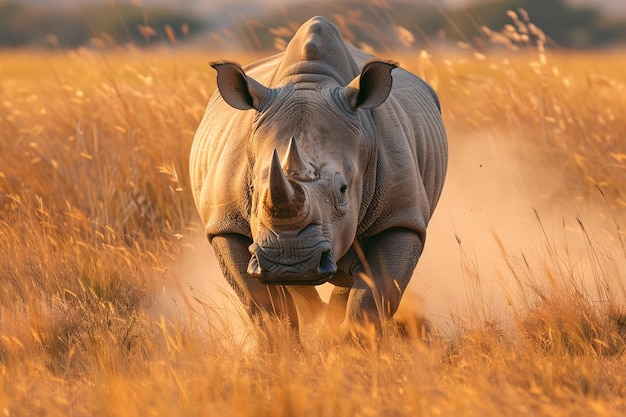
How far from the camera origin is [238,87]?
5.15m

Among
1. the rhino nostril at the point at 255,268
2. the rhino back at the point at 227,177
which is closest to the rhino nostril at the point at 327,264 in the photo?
the rhino nostril at the point at 255,268

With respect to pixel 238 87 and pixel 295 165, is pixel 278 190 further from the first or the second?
pixel 238 87

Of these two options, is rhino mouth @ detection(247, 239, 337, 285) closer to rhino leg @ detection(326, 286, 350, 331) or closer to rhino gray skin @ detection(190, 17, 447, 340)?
rhino gray skin @ detection(190, 17, 447, 340)

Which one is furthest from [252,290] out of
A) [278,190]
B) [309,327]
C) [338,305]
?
[278,190]

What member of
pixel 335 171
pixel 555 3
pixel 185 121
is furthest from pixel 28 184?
pixel 555 3

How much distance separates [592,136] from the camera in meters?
8.55

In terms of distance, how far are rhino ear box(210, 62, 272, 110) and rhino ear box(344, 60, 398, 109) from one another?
346 millimetres

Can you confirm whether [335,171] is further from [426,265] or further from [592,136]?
[592,136]

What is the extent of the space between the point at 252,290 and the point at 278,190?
978mm

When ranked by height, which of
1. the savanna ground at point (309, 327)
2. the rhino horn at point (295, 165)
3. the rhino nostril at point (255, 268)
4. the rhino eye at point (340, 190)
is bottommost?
the savanna ground at point (309, 327)

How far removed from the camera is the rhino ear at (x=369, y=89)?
16.6 ft

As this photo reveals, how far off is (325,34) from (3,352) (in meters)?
1.93

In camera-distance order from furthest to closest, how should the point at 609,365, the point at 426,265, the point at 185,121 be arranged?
1. the point at 185,121
2. the point at 426,265
3. the point at 609,365

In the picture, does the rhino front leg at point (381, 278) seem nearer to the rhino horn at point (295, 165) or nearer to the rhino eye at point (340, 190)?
the rhino eye at point (340, 190)
